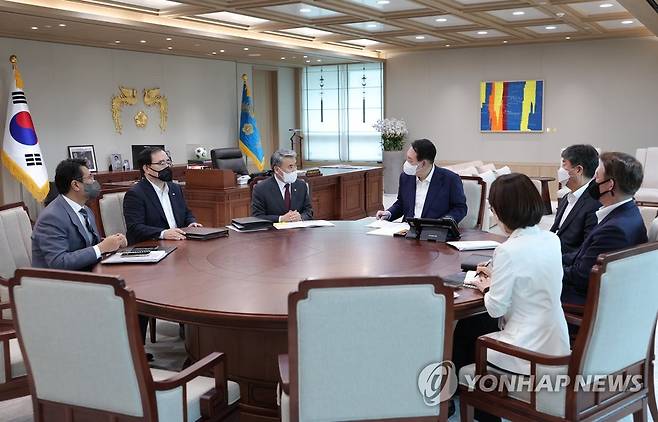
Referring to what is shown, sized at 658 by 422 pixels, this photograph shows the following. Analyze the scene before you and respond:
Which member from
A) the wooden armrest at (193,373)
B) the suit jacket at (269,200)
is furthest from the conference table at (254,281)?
the suit jacket at (269,200)

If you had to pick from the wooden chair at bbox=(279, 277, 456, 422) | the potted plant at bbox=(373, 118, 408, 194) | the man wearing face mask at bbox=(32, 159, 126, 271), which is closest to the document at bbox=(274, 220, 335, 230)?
the man wearing face mask at bbox=(32, 159, 126, 271)

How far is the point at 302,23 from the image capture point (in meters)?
8.46

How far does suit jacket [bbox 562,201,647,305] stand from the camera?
8.46ft

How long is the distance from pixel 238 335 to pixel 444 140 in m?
9.93

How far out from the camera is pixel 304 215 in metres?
4.72

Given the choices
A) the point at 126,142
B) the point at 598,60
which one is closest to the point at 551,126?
the point at 598,60

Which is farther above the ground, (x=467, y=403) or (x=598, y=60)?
(x=598, y=60)

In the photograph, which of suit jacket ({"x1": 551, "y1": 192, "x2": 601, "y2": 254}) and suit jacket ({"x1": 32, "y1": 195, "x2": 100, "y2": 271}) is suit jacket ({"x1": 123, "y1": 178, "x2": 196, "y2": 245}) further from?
suit jacket ({"x1": 551, "y1": 192, "x2": 601, "y2": 254})

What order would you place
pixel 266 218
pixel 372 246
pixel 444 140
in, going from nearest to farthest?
pixel 372 246, pixel 266 218, pixel 444 140

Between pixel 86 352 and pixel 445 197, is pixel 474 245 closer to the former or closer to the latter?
pixel 445 197

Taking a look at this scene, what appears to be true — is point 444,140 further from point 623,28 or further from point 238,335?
point 238,335

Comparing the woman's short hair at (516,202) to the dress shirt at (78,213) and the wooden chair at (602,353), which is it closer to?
the wooden chair at (602,353)

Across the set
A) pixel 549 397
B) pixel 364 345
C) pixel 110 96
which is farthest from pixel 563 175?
pixel 110 96

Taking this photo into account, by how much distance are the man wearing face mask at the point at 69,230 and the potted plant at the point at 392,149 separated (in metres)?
9.08
